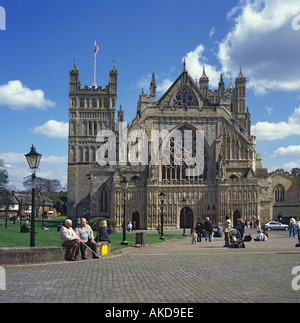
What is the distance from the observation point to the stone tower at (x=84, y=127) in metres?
67.6

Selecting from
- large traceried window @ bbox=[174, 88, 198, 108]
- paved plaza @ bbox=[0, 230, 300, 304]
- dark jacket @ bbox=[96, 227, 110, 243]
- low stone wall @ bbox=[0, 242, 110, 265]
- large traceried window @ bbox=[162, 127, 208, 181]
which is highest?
large traceried window @ bbox=[174, 88, 198, 108]

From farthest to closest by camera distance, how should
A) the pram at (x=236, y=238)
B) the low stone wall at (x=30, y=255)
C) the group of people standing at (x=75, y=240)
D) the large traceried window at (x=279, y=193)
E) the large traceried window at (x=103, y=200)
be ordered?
the large traceried window at (x=279, y=193) → the large traceried window at (x=103, y=200) → the pram at (x=236, y=238) → the group of people standing at (x=75, y=240) → the low stone wall at (x=30, y=255)

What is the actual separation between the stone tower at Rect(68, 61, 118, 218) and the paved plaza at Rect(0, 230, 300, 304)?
171 ft

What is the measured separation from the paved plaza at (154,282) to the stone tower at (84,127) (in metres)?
52.2

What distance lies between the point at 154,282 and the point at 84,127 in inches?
2350

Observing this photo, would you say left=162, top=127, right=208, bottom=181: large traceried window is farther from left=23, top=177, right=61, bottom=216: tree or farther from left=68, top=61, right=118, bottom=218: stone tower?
left=23, top=177, right=61, bottom=216: tree

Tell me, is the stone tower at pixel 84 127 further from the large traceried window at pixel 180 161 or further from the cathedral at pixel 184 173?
the large traceried window at pixel 180 161

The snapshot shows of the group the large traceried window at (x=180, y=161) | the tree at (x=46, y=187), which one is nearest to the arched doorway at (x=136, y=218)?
the large traceried window at (x=180, y=161)

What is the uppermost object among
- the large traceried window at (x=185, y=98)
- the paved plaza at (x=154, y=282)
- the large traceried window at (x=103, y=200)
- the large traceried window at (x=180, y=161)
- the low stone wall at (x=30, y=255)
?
the large traceried window at (x=185, y=98)

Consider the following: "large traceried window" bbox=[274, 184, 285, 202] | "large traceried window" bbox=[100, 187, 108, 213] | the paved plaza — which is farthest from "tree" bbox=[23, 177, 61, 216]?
the paved plaza

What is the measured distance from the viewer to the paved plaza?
9266 mm

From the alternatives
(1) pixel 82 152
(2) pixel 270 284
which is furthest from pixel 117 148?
(2) pixel 270 284

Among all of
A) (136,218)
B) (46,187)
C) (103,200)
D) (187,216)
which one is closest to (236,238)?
(136,218)
